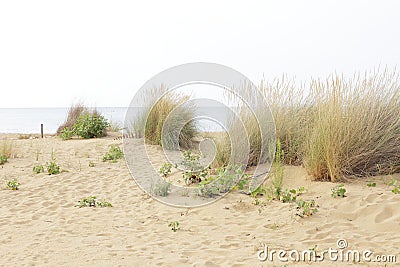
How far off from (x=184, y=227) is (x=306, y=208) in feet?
4.42

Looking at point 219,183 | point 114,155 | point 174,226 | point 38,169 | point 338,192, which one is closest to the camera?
point 174,226

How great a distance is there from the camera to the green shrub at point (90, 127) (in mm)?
12391

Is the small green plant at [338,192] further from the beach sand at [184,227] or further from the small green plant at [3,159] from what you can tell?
the small green plant at [3,159]

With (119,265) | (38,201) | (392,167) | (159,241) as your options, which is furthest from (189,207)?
(392,167)

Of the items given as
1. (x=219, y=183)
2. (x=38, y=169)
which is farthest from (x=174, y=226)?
(x=38, y=169)

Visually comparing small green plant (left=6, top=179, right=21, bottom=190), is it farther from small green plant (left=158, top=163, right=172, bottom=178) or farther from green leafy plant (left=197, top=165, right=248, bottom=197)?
green leafy plant (left=197, top=165, right=248, bottom=197)

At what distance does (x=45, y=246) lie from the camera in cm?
378

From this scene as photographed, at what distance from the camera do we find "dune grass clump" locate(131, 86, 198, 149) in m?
9.48

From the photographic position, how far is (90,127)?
1242 cm

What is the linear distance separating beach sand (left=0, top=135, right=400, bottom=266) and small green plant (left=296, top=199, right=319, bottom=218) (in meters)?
0.06

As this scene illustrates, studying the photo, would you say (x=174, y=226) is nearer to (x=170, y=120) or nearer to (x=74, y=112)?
(x=170, y=120)

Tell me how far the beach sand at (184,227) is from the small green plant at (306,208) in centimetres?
6

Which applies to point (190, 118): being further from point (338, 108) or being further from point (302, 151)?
point (338, 108)

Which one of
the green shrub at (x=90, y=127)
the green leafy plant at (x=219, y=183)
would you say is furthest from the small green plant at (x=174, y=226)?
the green shrub at (x=90, y=127)
